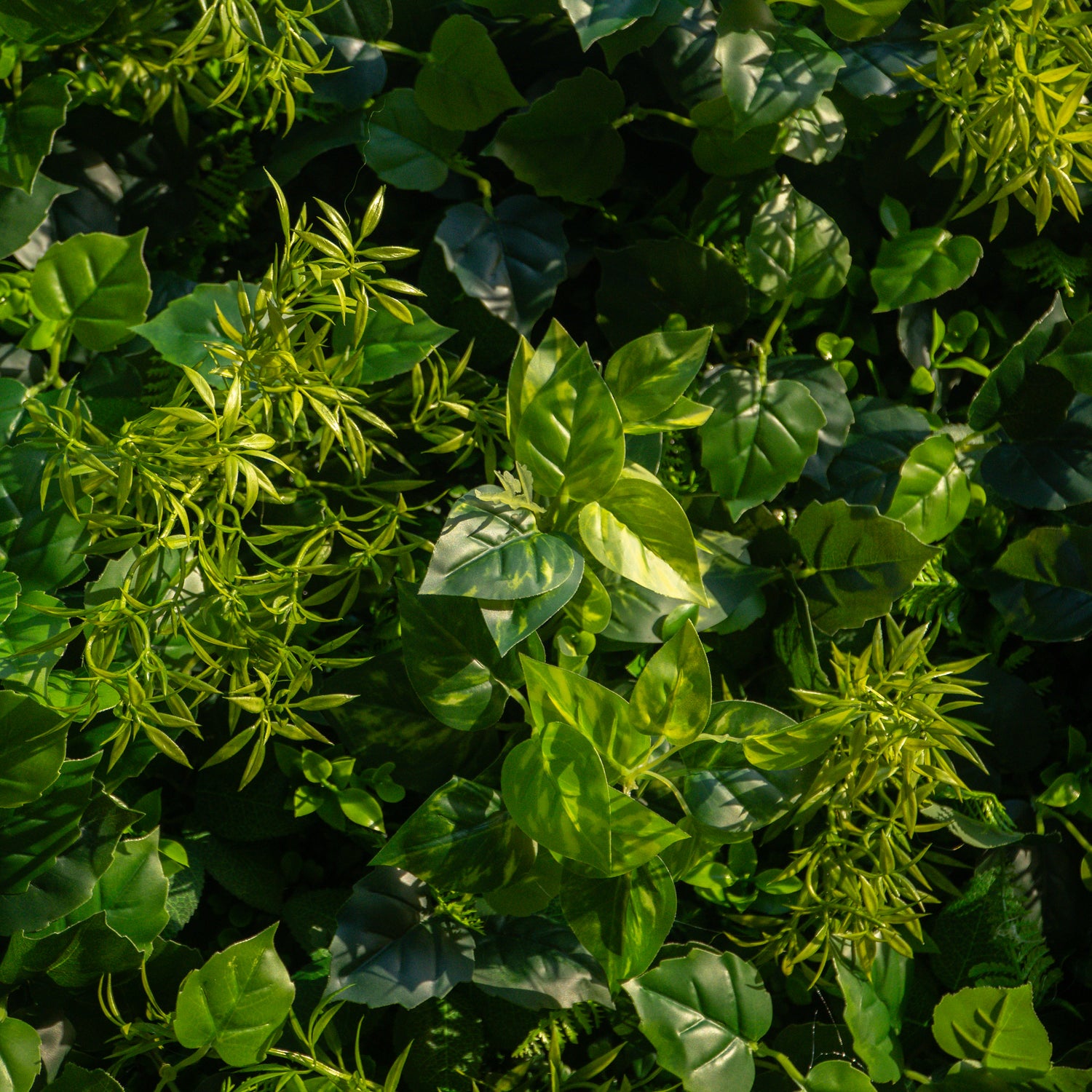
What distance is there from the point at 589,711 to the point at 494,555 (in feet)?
0.45

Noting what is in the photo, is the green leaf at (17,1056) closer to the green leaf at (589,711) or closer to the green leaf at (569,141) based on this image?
the green leaf at (589,711)

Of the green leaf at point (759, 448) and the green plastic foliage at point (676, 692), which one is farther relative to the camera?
the green leaf at point (759, 448)

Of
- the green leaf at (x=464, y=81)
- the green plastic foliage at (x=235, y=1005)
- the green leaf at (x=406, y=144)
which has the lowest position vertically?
the green plastic foliage at (x=235, y=1005)

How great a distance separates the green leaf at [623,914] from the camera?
0.73 meters

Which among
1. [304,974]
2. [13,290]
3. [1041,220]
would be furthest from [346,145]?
[304,974]

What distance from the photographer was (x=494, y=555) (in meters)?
0.70

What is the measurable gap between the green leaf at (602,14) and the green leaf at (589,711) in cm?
53

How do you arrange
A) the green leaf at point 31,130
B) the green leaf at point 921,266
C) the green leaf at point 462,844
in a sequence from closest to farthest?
1. the green leaf at point 462,844
2. the green leaf at point 31,130
3. the green leaf at point 921,266

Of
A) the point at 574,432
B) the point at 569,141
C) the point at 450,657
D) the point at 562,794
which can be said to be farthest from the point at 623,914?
the point at 569,141

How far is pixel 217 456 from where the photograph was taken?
0.70 metres

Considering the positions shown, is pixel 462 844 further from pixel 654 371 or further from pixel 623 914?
pixel 654 371

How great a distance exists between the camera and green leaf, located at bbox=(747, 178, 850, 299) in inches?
38.4

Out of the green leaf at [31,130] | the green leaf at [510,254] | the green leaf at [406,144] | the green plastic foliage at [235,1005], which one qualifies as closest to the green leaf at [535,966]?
the green plastic foliage at [235,1005]

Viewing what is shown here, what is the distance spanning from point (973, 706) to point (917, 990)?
0.30m
